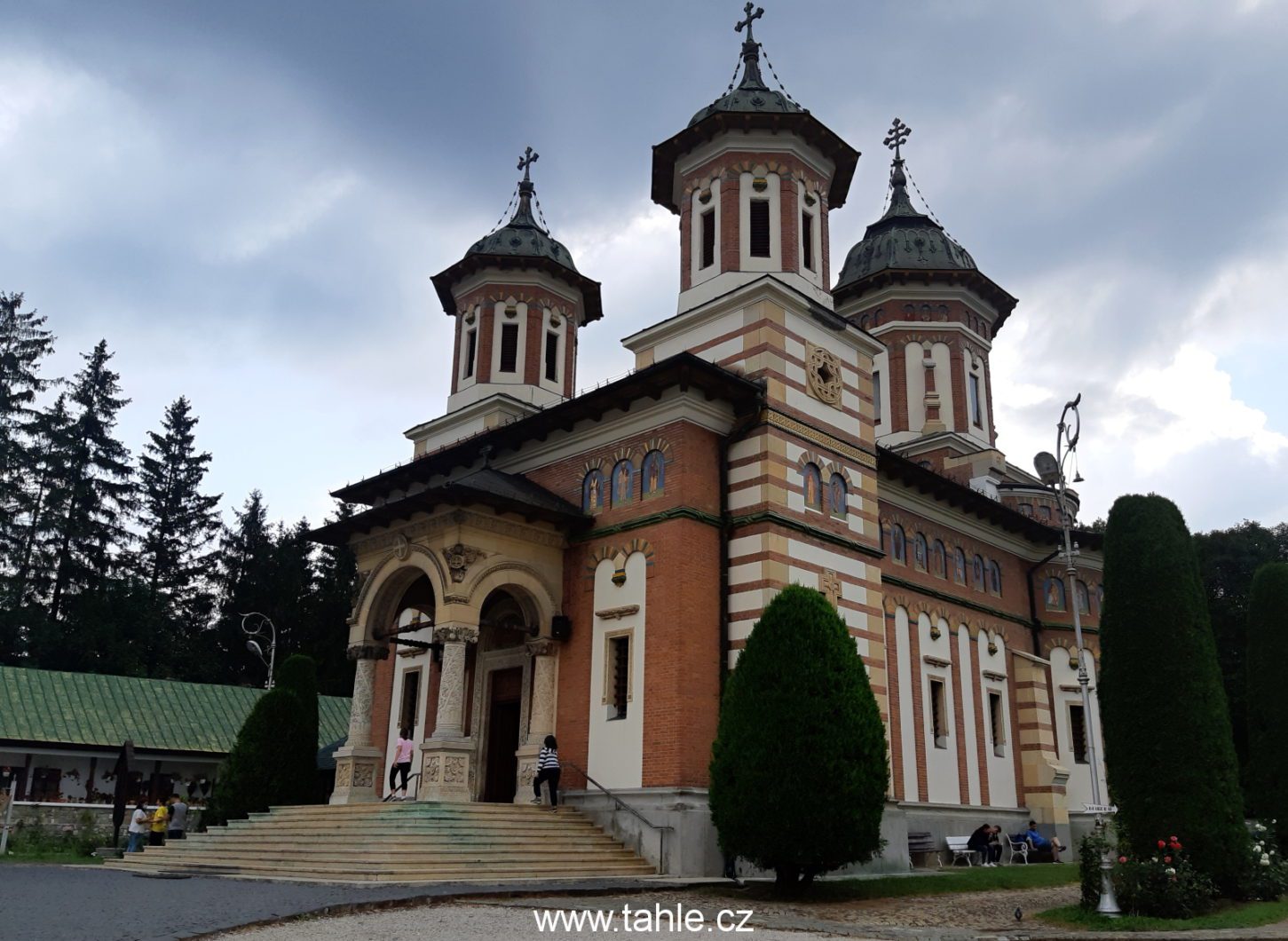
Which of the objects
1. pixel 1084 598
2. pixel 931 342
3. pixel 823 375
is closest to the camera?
pixel 823 375

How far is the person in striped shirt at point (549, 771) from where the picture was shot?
1836 cm

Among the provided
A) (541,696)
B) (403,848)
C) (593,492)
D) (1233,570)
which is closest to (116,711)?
(541,696)

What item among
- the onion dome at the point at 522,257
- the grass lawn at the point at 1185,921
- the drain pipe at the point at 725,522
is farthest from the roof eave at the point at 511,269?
the grass lawn at the point at 1185,921

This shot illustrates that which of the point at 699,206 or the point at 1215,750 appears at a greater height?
the point at 699,206

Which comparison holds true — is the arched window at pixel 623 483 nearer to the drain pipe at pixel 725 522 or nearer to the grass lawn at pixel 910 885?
the drain pipe at pixel 725 522

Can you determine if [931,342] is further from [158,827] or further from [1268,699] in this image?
[158,827]

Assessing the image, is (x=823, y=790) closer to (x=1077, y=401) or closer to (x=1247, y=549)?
(x=1077, y=401)

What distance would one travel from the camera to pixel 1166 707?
13.7 m

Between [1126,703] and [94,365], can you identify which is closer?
[1126,703]

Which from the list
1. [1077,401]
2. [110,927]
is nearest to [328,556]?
[1077,401]

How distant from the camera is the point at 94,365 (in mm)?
48406

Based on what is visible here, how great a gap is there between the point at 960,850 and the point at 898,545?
6.70m

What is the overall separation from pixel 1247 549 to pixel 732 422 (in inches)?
1362

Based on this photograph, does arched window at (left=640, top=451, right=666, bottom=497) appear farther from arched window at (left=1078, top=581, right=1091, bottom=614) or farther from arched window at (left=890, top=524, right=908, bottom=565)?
arched window at (left=1078, top=581, right=1091, bottom=614)
